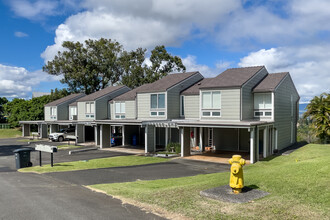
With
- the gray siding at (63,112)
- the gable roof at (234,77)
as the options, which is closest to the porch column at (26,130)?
the gray siding at (63,112)

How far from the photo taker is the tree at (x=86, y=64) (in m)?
52.5

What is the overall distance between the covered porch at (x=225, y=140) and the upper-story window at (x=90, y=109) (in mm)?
14476

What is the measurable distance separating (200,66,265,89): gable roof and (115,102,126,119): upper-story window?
12232 millimetres

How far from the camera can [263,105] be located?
71.4 feet

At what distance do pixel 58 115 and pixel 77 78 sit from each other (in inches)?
543

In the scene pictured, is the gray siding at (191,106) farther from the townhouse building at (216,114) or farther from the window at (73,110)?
the window at (73,110)

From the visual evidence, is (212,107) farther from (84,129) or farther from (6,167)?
(84,129)

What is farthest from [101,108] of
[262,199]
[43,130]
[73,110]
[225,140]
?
[262,199]

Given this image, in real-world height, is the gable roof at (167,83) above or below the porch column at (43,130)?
above

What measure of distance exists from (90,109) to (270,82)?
22.0 meters

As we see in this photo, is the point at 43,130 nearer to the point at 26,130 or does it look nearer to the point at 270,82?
the point at 26,130

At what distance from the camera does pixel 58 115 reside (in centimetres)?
4009

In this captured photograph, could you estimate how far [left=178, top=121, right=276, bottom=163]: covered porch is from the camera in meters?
18.8

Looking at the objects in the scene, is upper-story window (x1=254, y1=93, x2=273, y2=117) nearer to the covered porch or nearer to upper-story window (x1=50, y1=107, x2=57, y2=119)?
the covered porch
